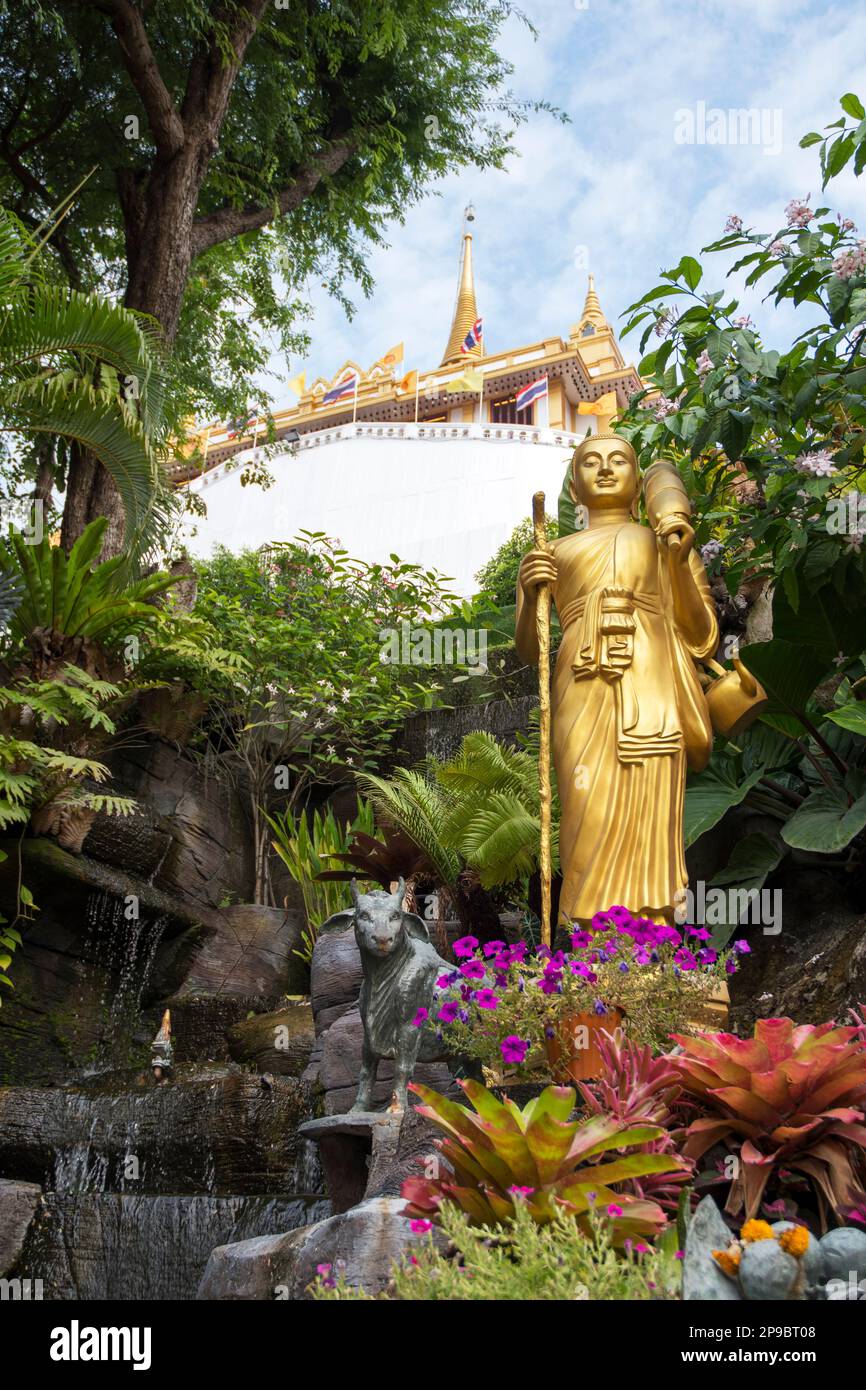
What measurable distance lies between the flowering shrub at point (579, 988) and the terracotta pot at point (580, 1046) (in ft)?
0.12

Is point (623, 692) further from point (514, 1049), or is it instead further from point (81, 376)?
point (81, 376)

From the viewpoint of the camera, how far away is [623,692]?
6270mm

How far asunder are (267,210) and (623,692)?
374 inches

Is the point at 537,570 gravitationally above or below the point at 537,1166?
above

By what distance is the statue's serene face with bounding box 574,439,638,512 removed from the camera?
22.7ft

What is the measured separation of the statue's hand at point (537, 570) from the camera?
6.42 m

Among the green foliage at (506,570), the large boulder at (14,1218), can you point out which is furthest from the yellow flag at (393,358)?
the large boulder at (14,1218)

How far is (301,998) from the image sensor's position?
9648 mm

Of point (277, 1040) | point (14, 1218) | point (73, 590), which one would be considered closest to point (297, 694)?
point (73, 590)

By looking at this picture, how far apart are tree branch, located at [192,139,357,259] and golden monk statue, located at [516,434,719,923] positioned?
770 centimetres

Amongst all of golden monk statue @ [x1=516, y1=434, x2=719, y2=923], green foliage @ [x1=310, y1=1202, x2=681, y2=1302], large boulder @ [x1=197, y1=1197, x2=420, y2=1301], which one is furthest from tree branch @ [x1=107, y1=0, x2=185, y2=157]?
green foliage @ [x1=310, y1=1202, x2=681, y2=1302]

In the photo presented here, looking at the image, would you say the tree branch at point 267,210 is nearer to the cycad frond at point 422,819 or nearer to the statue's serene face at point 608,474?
the cycad frond at point 422,819

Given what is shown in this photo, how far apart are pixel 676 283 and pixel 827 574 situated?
6.10 ft
